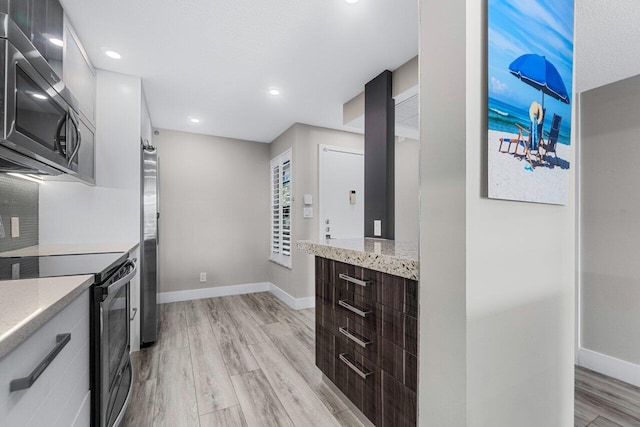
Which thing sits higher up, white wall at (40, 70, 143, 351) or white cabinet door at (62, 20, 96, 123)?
white cabinet door at (62, 20, 96, 123)

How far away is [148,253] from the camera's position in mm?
2609

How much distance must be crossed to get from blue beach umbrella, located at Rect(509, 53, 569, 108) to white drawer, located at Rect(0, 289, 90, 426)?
1600 mm

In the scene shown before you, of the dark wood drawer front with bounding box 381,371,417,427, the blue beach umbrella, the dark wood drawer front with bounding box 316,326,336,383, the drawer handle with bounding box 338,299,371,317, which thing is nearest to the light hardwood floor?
the dark wood drawer front with bounding box 316,326,336,383

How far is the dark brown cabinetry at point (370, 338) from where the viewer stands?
1253mm

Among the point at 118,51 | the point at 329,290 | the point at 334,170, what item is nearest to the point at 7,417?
the point at 329,290

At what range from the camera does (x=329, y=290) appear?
1.87 metres

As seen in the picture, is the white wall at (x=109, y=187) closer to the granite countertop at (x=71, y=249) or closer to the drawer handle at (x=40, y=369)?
the granite countertop at (x=71, y=249)

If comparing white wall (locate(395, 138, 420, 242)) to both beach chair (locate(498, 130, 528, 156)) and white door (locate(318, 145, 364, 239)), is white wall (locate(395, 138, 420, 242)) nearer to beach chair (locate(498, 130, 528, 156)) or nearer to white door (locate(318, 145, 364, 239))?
white door (locate(318, 145, 364, 239))

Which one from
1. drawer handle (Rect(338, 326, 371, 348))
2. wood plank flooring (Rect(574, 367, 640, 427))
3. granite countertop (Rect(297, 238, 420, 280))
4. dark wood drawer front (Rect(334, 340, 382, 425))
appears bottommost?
wood plank flooring (Rect(574, 367, 640, 427))

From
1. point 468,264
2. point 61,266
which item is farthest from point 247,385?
point 468,264

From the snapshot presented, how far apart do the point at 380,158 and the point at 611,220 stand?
1.85 metres

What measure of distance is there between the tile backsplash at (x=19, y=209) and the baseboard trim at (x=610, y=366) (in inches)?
166

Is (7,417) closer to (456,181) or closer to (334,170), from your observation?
(456,181)

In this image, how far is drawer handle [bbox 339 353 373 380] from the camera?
151 centimetres
